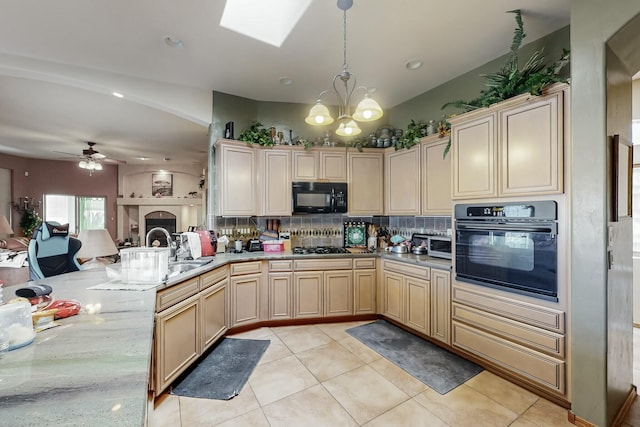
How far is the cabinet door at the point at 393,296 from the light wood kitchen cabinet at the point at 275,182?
154 cm

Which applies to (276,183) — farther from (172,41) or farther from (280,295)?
(172,41)

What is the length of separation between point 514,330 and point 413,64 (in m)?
2.75

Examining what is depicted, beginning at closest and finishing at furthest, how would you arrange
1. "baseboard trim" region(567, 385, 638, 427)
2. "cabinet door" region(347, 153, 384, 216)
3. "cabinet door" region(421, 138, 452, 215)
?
A: "baseboard trim" region(567, 385, 638, 427) < "cabinet door" region(421, 138, 452, 215) < "cabinet door" region(347, 153, 384, 216)

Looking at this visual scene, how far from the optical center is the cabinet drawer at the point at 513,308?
6.81ft

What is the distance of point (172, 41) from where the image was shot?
2682 mm

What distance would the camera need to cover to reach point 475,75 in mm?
3195

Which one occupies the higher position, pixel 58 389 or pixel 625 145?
pixel 625 145

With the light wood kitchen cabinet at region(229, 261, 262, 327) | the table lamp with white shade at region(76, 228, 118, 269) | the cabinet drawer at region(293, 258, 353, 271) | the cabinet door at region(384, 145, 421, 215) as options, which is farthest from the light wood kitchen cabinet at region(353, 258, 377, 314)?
the table lamp with white shade at region(76, 228, 118, 269)

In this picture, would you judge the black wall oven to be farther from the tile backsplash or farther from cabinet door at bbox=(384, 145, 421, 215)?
the tile backsplash

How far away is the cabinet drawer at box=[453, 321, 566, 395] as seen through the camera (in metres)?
2.06

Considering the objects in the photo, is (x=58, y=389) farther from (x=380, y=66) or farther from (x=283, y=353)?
(x=380, y=66)

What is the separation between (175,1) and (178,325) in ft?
8.23

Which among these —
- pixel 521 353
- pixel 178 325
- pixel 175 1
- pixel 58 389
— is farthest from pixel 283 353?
pixel 175 1

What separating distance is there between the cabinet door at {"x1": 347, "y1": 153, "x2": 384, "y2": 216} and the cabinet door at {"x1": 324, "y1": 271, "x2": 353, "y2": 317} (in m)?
0.90
